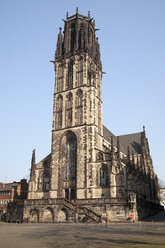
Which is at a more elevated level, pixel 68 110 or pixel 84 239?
pixel 68 110

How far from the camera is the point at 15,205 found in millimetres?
41094

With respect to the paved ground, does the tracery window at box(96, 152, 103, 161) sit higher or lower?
higher

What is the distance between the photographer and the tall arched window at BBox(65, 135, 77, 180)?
42544 mm

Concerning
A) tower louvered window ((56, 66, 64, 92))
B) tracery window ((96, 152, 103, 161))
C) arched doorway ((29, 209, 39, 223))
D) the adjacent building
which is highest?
tower louvered window ((56, 66, 64, 92))

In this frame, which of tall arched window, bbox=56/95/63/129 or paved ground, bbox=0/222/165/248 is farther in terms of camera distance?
tall arched window, bbox=56/95/63/129

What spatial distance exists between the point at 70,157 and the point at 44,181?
6809 millimetres

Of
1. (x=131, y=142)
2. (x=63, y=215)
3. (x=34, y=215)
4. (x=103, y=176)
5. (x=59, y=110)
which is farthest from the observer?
(x=131, y=142)

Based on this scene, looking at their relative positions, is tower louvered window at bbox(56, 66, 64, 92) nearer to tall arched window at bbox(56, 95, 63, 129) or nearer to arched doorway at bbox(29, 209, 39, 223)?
tall arched window at bbox(56, 95, 63, 129)

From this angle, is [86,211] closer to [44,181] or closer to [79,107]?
[44,181]

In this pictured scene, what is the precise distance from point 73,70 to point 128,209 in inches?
1147

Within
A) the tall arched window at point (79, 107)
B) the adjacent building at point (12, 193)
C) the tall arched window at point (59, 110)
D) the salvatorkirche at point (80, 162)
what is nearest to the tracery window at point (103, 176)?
the salvatorkirche at point (80, 162)

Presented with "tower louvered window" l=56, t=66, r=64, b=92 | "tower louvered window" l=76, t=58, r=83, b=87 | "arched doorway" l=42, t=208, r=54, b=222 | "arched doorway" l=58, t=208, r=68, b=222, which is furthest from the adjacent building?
"tower louvered window" l=76, t=58, r=83, b=87

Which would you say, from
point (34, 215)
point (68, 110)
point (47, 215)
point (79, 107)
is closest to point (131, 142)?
point (79, 107)

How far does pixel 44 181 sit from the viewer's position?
4472 centimetres
